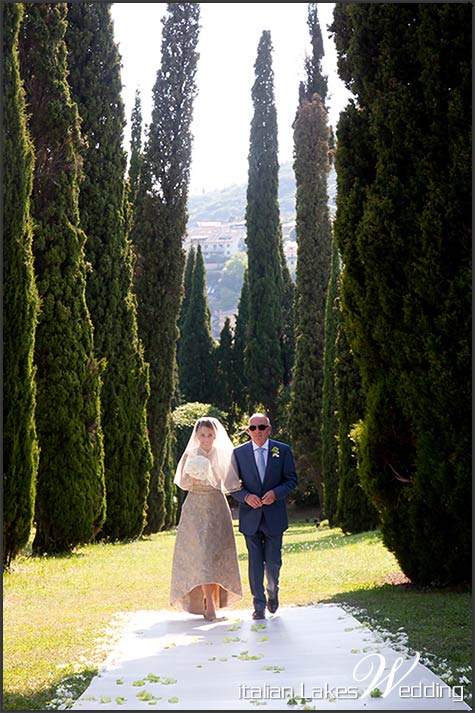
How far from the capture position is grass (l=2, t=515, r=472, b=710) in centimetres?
612

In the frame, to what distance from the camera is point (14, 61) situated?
1198cm

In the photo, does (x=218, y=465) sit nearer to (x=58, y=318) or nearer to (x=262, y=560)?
(x=262, y=560)

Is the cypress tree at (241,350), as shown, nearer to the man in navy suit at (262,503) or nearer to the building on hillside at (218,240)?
the man in navy suit at (262,503)

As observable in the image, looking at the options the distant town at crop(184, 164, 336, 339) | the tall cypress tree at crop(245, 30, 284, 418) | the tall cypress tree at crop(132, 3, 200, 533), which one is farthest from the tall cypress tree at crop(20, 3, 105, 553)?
the distant town at crop(184, 164, 336, 339)

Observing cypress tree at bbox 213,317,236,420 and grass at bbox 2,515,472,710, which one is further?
cypress tree at bbox 213,317,236,420

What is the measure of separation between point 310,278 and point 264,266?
26.0 ft

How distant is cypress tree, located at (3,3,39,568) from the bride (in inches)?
157

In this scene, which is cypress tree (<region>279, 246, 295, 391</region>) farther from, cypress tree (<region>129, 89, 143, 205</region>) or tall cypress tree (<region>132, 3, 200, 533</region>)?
tall cypress tree (<region>132, 3, 200, 533</region>)

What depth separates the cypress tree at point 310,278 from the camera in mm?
28312

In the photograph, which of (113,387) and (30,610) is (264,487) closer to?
(30,610)

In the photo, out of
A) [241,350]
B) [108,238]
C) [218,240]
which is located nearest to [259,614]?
[108,238]

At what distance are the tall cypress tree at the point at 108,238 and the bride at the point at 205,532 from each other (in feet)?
31.8

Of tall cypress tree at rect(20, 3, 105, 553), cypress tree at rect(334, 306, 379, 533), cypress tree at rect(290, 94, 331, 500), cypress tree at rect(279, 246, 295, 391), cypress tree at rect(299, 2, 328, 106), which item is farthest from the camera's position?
cypress tree at rect(279, 246, 295, 391)

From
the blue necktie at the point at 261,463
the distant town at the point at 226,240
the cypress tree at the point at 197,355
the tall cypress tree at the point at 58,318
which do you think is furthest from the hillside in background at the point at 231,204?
the blue necktie at the point at 261,463
